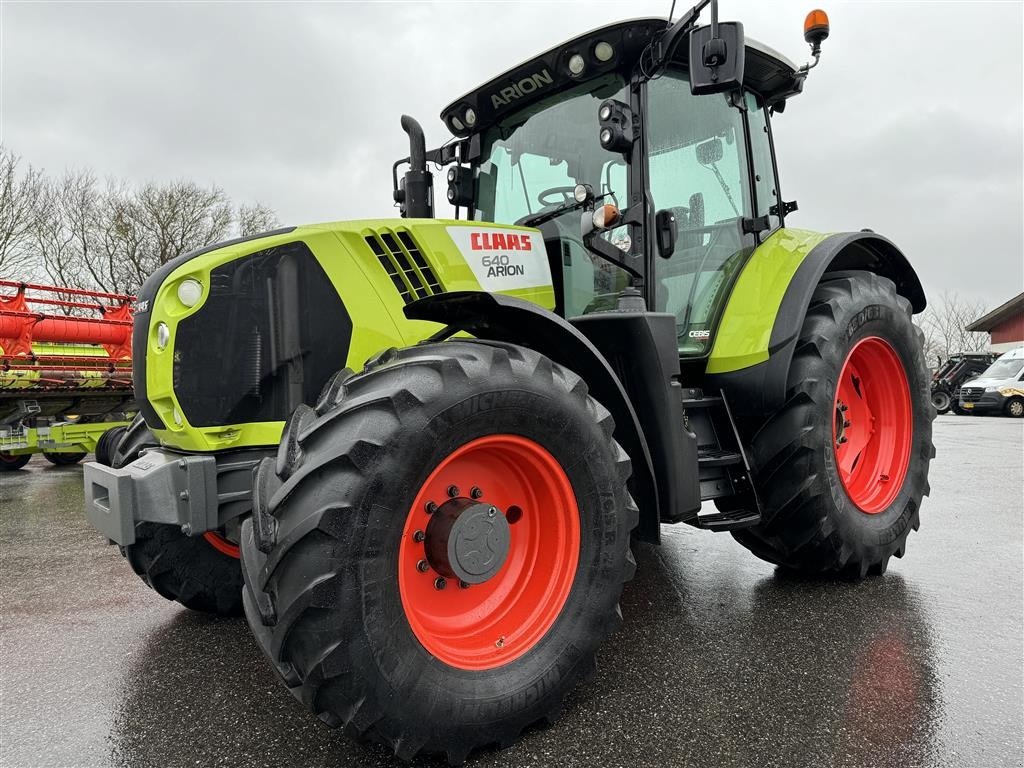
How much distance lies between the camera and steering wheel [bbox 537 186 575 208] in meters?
3.22

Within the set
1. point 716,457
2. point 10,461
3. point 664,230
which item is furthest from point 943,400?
point 10,461

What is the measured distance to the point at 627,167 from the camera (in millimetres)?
3037

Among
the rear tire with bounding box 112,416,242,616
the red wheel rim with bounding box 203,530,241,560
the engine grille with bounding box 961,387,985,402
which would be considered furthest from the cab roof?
the engine grille with bounding box 961,387,985,402

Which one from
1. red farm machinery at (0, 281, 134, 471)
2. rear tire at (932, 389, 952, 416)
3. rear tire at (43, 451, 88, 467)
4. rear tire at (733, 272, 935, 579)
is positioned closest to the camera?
rear tire at (733, 272, 935, 579)

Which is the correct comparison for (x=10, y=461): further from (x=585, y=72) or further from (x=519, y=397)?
(x=519, y=397)

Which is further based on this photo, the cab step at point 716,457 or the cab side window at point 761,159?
the cab side window at point 761,159

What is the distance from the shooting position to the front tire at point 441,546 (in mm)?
1810

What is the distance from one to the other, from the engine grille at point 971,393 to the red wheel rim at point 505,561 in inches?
852

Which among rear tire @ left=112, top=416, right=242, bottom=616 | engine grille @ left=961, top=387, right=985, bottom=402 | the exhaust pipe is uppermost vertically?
the exhaust pipe

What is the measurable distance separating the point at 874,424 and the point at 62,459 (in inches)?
391

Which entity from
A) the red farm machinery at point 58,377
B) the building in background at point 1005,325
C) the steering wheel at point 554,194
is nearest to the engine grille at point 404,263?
the steering wheel at point 554,194

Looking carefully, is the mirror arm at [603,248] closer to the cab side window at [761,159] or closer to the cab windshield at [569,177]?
the cab windshield at [569,177]

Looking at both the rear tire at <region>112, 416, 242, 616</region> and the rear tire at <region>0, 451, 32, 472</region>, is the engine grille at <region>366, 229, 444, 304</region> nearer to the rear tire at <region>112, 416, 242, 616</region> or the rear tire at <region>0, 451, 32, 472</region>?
the rear tire at <region>112, 416, 242, 616</region>

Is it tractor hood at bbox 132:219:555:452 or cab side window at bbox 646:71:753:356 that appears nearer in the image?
tractor hood at bbox 132:219:555:452
